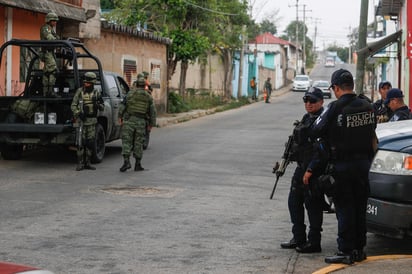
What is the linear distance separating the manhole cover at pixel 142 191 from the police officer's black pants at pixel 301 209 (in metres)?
3.71

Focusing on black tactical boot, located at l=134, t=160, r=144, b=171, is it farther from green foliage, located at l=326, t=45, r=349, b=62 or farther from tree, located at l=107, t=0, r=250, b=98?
green foliage, located at l=326, t=45, r=349, b=62

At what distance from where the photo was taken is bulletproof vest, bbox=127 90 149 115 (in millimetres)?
12492

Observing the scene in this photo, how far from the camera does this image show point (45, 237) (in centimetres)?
730

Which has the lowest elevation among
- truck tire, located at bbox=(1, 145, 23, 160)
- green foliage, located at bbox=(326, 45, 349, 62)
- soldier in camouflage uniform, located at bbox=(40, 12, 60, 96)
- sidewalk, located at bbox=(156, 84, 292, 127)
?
truck tire, located at bbox=(1, 145, 23, 160)

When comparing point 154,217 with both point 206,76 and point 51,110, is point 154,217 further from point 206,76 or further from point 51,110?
point 206,76

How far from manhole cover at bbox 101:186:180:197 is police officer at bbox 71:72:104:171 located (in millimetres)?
2111

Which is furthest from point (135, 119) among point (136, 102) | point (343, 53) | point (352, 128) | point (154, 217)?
point (343, 53)

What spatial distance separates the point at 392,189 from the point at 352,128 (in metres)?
0.68

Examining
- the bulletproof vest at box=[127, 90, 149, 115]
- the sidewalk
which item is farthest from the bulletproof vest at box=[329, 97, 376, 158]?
the sidewalk

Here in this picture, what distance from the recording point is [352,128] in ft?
19.8

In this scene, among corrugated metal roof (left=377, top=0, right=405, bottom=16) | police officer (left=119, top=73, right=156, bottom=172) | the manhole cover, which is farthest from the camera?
corrugated metal roof (left=377, top=0, right=405, bottom=16)

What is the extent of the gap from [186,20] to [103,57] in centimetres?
951

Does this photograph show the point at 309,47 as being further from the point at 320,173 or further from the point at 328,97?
the point at 320,173

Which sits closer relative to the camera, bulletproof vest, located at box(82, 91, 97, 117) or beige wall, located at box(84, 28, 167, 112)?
bulletproof vest, located at box(82, 91, 97, 117)
